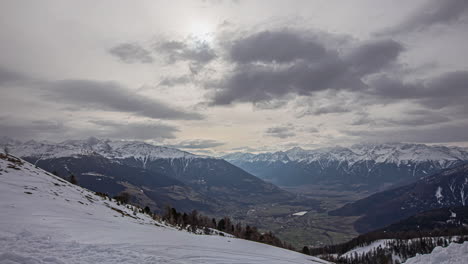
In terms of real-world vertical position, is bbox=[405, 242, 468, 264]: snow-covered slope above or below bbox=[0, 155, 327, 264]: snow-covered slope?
below

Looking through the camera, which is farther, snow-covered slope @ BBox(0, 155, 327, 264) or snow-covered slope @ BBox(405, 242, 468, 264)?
snow-covered slope @ BBox(405, 242, 468, 264)

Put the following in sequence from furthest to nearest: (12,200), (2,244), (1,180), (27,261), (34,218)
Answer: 1. (1,180)
2. (12,200)
3. (34,218)
4. (2,244)
5. (27,261)

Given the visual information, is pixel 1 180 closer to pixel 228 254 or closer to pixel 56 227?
pixel 56 227

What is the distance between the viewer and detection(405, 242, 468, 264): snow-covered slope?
81.8 feet

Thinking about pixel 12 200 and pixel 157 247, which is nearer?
pixel 157 247

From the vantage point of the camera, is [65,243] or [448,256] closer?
[65,243]

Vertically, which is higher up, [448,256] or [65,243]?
[65,243]

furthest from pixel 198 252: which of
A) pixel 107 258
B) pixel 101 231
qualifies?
pixel 101 231

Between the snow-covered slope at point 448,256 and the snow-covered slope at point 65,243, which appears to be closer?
the snow-covered slope at point 65,243

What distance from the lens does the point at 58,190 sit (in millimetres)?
29562

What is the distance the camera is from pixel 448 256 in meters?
26.0

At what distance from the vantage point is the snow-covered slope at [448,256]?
24.9 metres

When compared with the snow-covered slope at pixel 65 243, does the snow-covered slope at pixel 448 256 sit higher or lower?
lower

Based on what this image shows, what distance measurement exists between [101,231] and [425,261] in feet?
98.4
